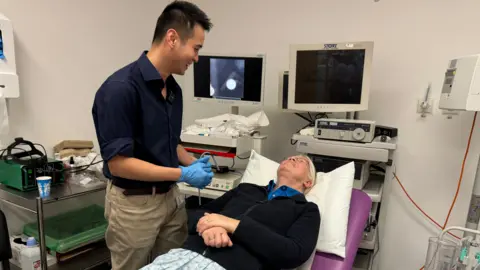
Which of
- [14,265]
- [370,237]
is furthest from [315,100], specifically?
[14,265]

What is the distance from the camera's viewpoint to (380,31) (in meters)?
2.21

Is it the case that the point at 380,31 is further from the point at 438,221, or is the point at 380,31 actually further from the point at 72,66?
the point at 72,66

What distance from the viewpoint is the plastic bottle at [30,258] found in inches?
73.6

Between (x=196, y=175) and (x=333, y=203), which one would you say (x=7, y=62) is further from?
(x=333, y=203)

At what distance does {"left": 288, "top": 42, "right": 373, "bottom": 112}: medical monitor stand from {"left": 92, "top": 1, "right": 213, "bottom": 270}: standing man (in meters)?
0.84

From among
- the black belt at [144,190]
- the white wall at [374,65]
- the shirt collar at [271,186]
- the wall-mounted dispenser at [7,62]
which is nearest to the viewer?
the black belt at [144,190]

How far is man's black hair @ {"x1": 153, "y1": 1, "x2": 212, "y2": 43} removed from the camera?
1.27m

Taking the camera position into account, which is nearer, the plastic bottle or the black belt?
the black belt

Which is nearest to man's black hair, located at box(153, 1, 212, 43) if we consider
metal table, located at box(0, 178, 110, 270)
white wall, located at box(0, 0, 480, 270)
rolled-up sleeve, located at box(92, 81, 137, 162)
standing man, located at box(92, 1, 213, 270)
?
standing man, located at box(92, 1, 213, 270)

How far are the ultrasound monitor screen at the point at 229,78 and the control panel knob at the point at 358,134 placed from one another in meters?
0.67

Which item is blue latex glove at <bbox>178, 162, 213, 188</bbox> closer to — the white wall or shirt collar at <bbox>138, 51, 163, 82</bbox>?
shirt collar at <bbox>138, 51, 163, 82</bbox>

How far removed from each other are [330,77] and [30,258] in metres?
1.96

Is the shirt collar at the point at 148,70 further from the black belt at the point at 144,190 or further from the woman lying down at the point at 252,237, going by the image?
the woman lying down at the point at 252,237

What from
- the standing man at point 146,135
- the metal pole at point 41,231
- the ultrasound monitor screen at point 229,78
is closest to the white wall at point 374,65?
the ultrasound monitor screen at point 229,78
